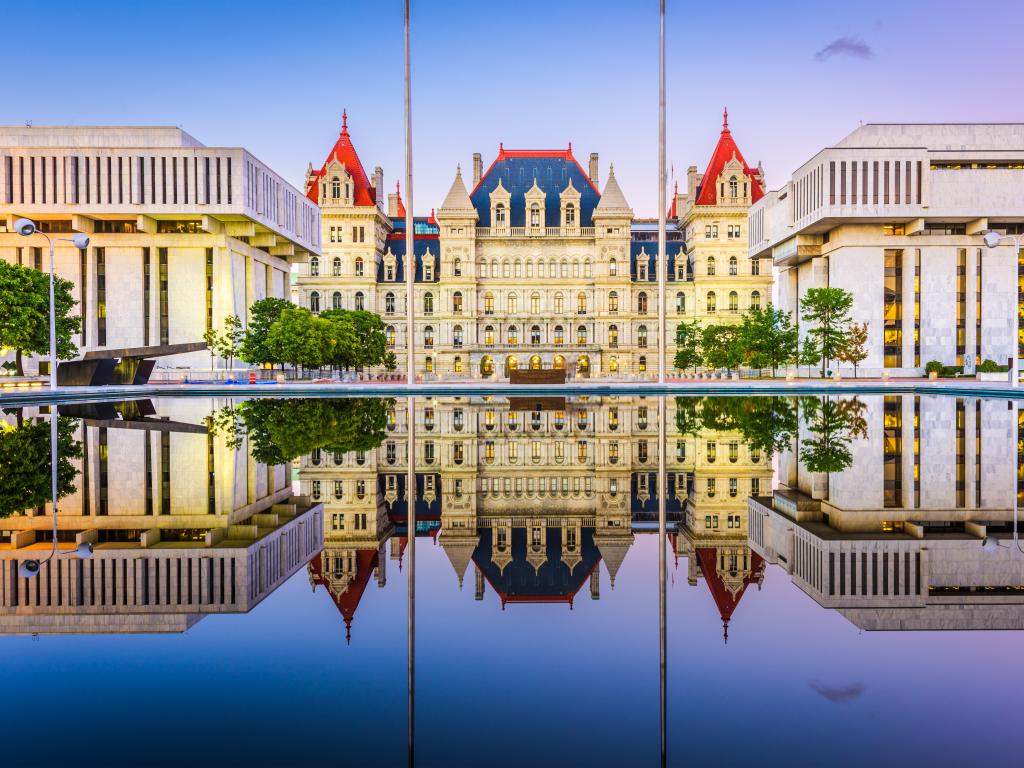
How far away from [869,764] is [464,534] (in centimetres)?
495

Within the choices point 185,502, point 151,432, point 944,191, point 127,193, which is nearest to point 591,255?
point 944,191

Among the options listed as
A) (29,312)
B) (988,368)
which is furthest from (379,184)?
(988,368)

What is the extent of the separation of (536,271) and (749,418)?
50.0 metres

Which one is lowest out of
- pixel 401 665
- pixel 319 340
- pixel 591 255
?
pixel 401 665

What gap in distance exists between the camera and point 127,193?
4925cm

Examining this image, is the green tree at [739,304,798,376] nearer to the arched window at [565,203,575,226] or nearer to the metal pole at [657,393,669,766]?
the arched window at [565,203,575,226]

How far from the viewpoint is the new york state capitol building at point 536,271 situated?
68.8 meters

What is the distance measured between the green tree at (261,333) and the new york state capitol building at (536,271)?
19325 mm

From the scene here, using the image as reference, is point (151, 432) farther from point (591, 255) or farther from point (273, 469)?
point (591, 255)

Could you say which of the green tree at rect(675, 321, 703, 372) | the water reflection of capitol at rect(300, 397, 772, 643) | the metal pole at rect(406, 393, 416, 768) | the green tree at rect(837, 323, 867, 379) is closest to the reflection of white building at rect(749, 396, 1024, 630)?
the water reflection of capitol at rect(300, 397, 772, 643)

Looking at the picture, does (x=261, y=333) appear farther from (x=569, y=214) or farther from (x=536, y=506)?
(x=536, y=506)

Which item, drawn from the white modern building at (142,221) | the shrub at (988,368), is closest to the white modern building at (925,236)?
the shrub at (988,368)

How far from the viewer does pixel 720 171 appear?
2869 inches

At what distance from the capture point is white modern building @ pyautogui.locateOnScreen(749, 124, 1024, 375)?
5022 cm
